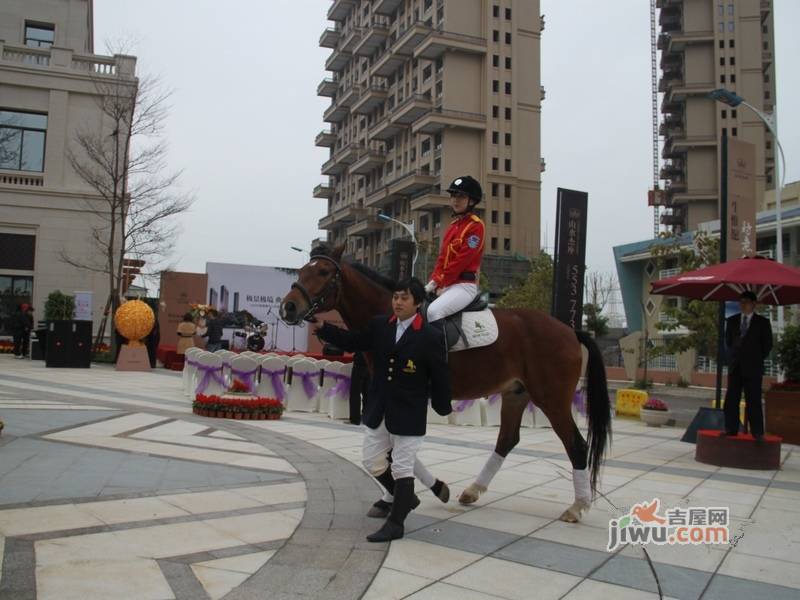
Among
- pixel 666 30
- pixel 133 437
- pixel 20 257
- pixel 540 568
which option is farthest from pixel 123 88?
pixel 666 30

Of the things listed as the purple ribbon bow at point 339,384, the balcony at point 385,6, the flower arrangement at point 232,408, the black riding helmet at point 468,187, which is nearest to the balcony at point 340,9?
the balcony at point 385,6

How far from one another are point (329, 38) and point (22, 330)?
64130 millimetres

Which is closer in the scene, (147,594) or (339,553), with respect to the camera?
(147,594)

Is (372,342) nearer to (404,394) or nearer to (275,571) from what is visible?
(404,394)

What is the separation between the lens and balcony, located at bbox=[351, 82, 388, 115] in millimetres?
65250

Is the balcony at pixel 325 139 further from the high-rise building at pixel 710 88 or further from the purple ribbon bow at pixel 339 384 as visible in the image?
the purple ribbon bow at pixel 339 384

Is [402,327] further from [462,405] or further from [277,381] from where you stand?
[277,381]

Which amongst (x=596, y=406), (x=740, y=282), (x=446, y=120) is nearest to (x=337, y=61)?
(x=446, y=120)

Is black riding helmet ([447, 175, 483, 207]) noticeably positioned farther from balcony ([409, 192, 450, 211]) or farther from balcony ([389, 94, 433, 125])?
balcony ([389, 94, 433, 125])

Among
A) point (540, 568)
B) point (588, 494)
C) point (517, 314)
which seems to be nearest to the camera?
point (540, 568)

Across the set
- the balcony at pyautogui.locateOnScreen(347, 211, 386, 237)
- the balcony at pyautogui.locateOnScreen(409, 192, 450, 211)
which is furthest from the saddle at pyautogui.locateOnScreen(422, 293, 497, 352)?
the balcony at pyautogui.locateOnScreen(347, 211, 386, 237)

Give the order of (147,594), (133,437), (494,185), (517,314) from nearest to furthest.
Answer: (147,594)
(517,314)
(133,437)
(494,185)

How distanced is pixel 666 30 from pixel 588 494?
79149 mm

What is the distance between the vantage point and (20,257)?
2753 cm
